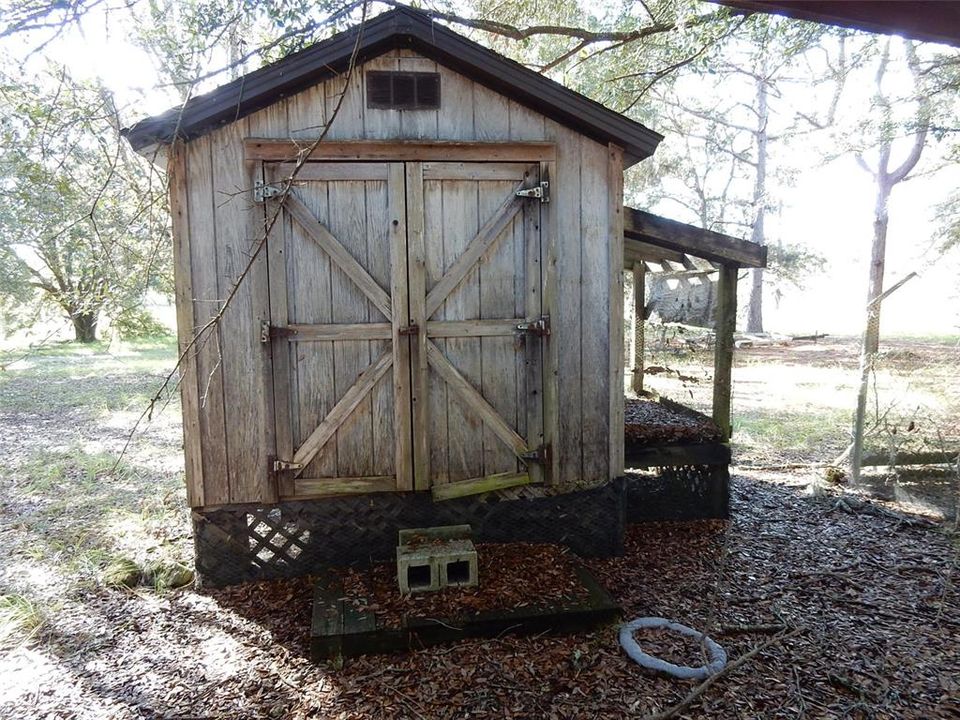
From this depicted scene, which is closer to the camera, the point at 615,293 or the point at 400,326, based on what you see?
the point at 400,326

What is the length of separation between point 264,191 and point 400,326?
1245mm

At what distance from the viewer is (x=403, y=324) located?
4328mm

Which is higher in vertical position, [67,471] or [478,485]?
[478,485]

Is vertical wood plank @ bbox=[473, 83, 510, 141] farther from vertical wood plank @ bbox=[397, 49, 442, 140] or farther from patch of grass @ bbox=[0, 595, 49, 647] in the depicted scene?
patch of grass @ bbox=[0, 595, 49, 647]

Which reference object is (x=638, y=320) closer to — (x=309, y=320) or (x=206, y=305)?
(x=309, y=320)

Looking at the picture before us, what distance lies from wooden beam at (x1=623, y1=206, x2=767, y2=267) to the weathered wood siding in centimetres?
46

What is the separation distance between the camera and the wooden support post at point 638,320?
727 centimetres

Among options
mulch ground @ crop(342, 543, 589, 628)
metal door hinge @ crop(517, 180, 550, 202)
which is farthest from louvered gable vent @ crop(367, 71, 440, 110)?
mulch ground @ crop(342, 543, 589, 628)

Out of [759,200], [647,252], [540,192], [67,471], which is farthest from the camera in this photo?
[759,200]

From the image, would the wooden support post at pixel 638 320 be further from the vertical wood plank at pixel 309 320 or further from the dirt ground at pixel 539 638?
the vertical wood plank at pixel 309 320

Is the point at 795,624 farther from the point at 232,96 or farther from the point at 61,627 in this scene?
the point at 232,96

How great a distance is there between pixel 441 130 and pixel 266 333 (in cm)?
182

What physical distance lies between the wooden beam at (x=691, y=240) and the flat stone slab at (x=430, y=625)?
2.80m

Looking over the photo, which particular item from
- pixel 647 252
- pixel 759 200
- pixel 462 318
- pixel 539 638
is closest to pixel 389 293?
pixel 462 318
